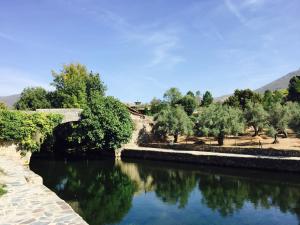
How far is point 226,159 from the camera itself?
2792cm

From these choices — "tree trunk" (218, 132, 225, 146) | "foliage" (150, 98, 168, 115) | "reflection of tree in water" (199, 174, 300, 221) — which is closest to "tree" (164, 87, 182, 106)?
"foliage" (150, 98, 168, 115)

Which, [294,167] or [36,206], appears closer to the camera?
[36,206]

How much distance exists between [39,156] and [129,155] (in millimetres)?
10713

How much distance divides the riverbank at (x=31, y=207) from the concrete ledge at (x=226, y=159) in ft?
57.2

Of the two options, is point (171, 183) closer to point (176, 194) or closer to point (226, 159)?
point (176, 194)

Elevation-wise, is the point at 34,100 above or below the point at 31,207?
above

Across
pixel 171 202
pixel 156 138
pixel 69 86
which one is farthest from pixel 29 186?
pixel 69 86

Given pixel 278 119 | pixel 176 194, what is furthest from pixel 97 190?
pixel 278 119

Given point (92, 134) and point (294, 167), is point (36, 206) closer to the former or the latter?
point (294, 167)

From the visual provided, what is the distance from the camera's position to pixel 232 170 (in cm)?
2625

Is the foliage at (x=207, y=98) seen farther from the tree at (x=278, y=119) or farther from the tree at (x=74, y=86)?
the tree at (x=278, y=119)

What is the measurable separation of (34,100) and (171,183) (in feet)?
148

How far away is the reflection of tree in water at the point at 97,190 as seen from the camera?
52.0 feet

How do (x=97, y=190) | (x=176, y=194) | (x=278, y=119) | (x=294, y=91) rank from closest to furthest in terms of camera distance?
(x=176, y=194), (x=97, y=190), (x=278, y=119), (x=294, y=91)
